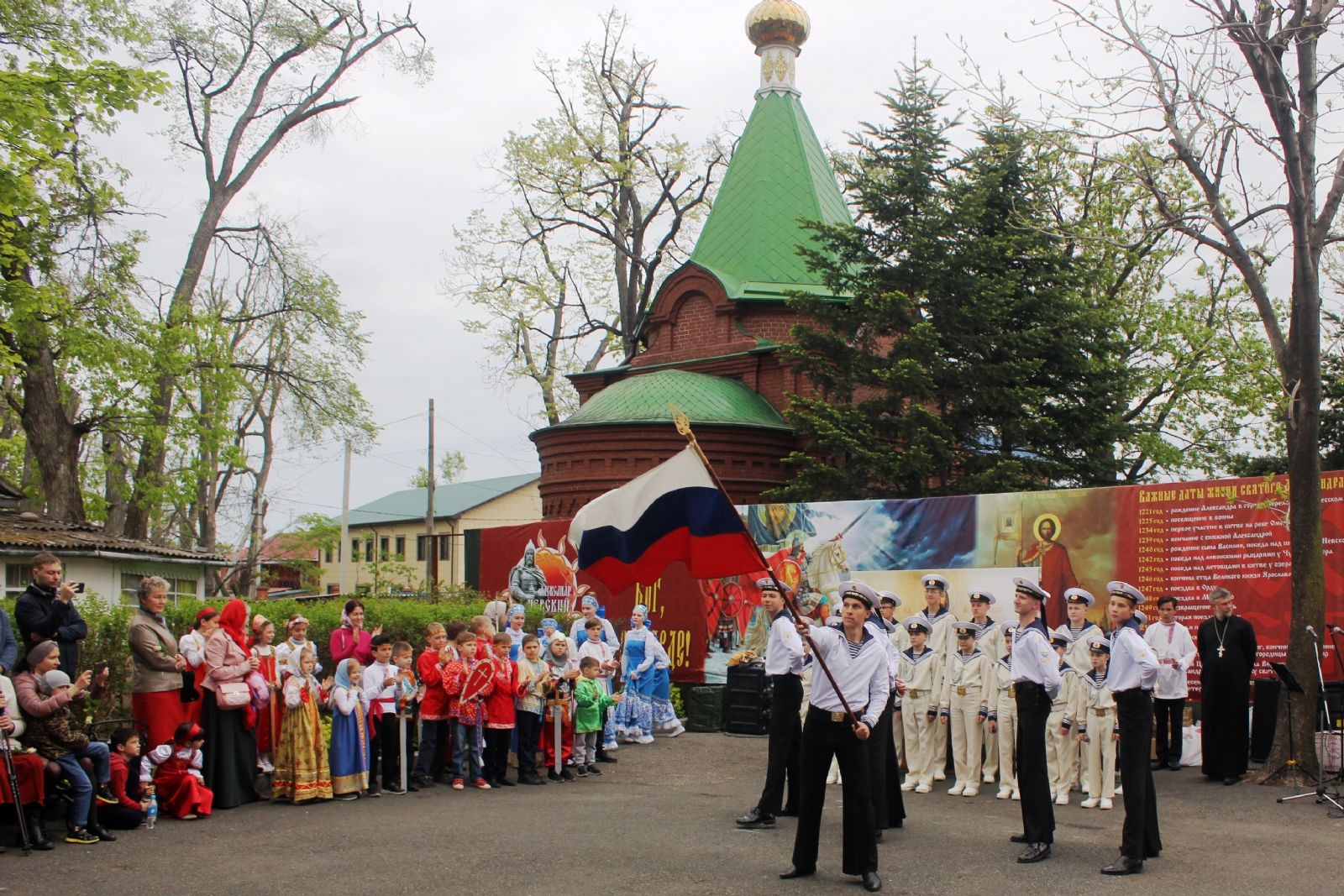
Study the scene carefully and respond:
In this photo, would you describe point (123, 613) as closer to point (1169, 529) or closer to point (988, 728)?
point (988, 728)

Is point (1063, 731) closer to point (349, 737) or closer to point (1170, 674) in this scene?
point (1170, 674)

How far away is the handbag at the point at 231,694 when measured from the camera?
38.0 ft

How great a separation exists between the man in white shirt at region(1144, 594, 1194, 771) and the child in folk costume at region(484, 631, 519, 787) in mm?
6704

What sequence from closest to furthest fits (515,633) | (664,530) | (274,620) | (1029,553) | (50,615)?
(50,615) < (664,530) < (515,633) < (1029,553) < (274,620)

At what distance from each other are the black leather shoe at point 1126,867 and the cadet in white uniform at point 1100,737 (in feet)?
10.1

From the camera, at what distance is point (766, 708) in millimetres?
17109

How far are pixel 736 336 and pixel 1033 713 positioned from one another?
20.9m

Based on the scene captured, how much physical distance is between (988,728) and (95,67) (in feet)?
46.3

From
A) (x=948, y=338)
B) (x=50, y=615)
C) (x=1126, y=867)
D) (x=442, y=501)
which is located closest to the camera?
(x=1126, y=867)

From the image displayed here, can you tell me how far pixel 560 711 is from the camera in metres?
13.8

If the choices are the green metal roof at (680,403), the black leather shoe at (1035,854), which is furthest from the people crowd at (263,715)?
the green metal roof at (680,403)

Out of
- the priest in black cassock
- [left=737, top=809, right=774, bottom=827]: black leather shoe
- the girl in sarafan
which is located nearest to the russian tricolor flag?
[left=737, top=809, right=774, bottom=827]: black leather shoe

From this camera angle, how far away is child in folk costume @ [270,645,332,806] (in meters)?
11.9

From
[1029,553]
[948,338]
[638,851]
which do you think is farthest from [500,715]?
[948,338]
